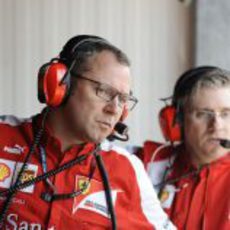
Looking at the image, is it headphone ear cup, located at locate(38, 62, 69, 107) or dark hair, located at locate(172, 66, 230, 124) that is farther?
dark hair, located at locate(172, 66, 230, 124)

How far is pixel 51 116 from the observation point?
263 cm

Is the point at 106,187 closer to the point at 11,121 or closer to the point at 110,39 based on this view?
the point at 11,121

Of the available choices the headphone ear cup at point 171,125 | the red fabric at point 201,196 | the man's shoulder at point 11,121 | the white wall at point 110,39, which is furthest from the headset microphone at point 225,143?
the white wall at point 110,39

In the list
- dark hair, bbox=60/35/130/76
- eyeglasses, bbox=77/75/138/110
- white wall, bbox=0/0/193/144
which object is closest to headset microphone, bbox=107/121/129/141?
eyeglasses, bbox=77/75/138/110

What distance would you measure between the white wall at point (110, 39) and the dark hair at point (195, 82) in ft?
3.74

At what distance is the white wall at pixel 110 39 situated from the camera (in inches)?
160

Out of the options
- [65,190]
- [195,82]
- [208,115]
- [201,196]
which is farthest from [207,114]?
[65,190]

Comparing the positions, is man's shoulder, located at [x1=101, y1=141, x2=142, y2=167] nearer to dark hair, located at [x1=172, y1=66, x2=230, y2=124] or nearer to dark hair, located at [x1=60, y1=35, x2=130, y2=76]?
dark hair, located at [x1=60, y1=35, x2=130, y2=76]

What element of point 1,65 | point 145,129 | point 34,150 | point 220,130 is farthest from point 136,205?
point 145,129

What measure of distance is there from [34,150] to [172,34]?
3.36 m

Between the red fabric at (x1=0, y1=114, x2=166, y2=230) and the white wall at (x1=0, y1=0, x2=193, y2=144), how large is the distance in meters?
1.44

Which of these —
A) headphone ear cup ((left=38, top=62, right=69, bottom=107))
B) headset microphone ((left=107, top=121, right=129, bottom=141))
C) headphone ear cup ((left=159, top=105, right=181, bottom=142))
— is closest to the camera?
headphone ear cup ((left=38, top=62, right=69, bottom=107))

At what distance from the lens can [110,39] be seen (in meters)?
5.05

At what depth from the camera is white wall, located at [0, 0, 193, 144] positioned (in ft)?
13.3
